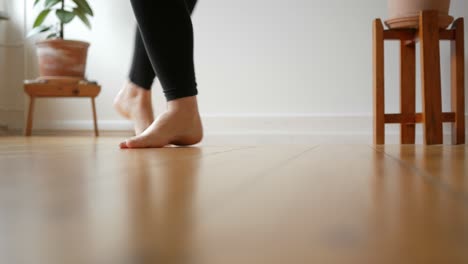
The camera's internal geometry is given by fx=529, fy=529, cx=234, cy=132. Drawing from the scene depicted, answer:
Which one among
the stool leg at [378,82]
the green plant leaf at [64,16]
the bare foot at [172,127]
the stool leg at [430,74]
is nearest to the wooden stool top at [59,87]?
the green plant leaf at [64,16]

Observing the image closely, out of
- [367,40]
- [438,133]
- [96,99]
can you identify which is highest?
[367,40]

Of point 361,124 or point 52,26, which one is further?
point 52,26

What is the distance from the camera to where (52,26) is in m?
2.94

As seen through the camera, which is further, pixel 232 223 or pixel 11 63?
pixel 11 63

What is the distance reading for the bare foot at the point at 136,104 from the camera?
51.2 inches

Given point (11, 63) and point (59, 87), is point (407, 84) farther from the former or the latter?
point (11, 63)

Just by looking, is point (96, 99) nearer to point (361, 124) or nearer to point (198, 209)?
point (361, 124)

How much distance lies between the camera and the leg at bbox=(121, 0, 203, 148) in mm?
1028

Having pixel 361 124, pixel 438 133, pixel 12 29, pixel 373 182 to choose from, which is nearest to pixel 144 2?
pixel 373 182

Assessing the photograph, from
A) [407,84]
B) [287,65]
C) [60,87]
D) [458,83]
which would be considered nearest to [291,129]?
[287,65]

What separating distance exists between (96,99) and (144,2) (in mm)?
2191

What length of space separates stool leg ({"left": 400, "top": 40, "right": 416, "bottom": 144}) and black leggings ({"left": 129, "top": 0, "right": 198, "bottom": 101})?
1309 millimetres

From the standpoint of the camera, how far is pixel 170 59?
1045 mm

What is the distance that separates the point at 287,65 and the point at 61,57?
1201 millimetres
